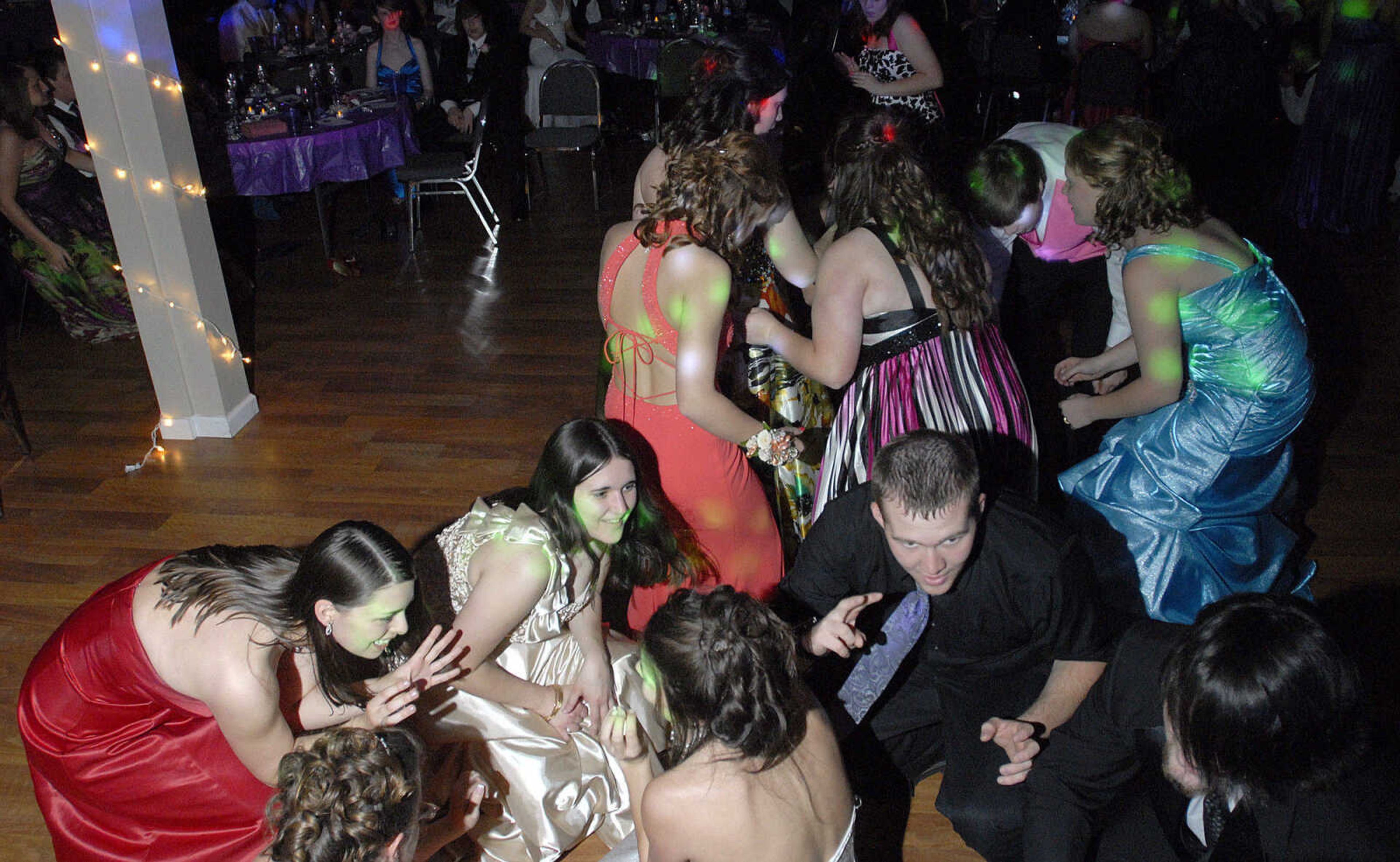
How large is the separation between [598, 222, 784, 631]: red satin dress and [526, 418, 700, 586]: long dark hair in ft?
0.57

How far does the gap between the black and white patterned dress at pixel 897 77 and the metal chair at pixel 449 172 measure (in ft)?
7.39

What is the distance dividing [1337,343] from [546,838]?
4035 millimetres

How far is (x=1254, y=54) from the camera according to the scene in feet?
19.9

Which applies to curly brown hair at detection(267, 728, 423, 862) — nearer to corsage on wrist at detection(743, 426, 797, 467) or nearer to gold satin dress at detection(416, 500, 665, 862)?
gold satin dress at detection(416, 500, 665, 862)

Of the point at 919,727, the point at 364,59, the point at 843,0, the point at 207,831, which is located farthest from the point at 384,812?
the point at 843,0

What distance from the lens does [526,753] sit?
230 cm

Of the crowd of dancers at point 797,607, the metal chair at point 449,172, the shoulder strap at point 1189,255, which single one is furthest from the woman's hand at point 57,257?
the shoulder strap at point 1189,255

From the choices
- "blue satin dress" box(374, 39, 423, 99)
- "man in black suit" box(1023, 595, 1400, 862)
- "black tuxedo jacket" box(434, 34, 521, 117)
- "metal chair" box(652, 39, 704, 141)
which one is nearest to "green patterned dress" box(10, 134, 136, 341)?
"blue satin dress" box(374, 39, 423, 99)

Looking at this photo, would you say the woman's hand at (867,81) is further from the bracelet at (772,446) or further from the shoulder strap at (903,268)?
the bracelet at (772,446)

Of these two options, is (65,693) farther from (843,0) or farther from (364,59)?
(843,0)

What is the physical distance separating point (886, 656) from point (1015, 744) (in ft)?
1.00

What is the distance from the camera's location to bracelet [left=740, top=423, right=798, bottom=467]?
2.48m

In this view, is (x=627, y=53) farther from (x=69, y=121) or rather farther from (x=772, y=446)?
(x=772, y=446)

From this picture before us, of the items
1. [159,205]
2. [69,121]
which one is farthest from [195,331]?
[69,121]
